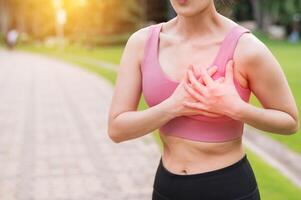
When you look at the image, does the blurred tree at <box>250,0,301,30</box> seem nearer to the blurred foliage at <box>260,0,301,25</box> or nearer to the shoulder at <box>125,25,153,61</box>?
the blurred foliage at <box>260,0,301,25</box>

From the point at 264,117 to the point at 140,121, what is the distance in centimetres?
40

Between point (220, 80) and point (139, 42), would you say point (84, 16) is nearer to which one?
point (139, 42)

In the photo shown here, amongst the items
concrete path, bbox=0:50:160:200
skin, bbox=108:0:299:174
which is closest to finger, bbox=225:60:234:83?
skin, bbox=108:0:299:174

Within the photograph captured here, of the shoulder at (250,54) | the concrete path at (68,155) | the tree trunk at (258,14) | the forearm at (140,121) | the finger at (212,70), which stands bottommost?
the tree trunk at (258,14)

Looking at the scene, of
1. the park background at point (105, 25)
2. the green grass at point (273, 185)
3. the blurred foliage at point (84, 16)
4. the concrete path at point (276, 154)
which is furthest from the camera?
the blurred foliage at point (84, 16)

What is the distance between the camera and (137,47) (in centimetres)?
195

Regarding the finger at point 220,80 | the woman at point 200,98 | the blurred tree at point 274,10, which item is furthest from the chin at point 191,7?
the blurred tree at point 274,10

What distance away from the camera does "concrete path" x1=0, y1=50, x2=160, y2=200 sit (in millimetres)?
6742

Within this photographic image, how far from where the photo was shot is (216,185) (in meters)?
1.90

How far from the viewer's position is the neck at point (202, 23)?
1.88 meters

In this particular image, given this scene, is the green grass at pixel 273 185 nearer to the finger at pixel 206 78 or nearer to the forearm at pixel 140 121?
the forearm at pixel 140 121

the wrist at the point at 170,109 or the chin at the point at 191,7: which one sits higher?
the chin at the point at 191,7

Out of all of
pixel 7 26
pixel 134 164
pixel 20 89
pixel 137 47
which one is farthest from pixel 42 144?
pixel 7 26

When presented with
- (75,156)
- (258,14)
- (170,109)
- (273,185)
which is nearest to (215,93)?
(170,109)
